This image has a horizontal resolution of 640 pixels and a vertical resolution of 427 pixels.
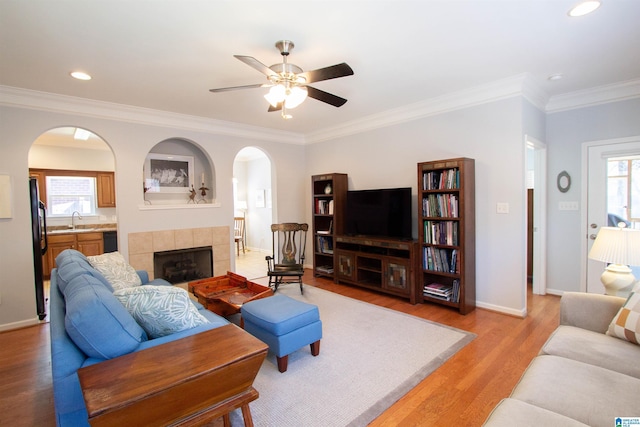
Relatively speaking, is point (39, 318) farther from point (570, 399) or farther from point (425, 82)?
point (425, 82)

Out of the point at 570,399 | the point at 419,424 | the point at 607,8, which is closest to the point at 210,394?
the point at 419,424

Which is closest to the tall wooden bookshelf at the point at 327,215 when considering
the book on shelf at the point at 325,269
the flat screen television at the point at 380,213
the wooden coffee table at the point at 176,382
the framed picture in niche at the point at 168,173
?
the book on shelf at the point at 325,269

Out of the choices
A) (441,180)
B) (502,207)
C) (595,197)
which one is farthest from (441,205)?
(595,197)

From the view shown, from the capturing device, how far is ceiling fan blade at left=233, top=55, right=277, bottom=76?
206cm

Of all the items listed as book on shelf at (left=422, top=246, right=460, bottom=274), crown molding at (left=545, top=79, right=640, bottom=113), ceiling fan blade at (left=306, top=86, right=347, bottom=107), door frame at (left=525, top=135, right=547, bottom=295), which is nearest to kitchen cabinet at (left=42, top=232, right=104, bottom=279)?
ceiling fan blade at (left=306, top=86, right=347, bottom=107)

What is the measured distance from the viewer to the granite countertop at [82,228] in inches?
226

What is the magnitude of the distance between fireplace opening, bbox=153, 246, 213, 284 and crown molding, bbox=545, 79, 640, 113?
17.0 feet

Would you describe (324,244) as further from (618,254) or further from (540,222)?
(618,254)

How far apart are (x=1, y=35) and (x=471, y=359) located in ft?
14.4

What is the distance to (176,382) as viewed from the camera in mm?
1297

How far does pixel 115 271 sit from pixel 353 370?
2325mm

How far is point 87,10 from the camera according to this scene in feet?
6.66

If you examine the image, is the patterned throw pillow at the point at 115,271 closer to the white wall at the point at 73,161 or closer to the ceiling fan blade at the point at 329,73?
the ceiling fan blade at the point at 329,73

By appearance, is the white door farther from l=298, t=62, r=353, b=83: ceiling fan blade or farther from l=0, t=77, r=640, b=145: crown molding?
l=298, t=62, r=353, b=83: ceiling fan blade
